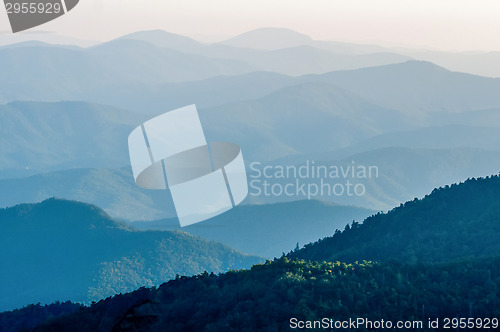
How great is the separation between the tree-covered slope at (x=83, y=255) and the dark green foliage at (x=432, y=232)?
184 ft

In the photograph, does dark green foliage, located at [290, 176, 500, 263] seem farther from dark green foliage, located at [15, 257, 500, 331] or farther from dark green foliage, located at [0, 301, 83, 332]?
dark green foliage, located at [0, 301, 83, 332]

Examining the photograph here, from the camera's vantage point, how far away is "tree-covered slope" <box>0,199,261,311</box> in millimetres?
144500

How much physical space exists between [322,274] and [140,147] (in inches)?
657

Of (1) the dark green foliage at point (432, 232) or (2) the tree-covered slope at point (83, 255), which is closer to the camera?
(1) the dark green foliage at point (432, 232)

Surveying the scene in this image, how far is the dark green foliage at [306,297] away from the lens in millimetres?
59250

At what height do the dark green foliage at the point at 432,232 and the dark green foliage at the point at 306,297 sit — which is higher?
the dark green foliage at the point at 306,297

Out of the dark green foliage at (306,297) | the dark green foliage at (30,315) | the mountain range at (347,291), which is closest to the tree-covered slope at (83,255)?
the dark green foliage at (30,315)

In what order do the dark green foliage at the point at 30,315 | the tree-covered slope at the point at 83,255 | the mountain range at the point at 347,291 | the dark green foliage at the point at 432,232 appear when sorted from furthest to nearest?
the tree-covered slope at the point at 83,255 < the dark green foliage at the point at 30,315 < the dark green foliage at the point at 432,232 < the mountain range at the point at 347,291

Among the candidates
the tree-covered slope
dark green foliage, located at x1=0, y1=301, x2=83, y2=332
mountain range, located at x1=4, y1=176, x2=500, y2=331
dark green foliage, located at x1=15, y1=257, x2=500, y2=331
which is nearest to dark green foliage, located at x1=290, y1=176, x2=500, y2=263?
mountain range, located at x1=4, y1=176, x2=500, y2=331

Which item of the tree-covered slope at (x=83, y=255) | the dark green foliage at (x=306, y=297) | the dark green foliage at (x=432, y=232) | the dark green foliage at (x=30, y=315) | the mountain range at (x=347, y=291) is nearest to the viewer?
the dark green foliage at (x=306, y=297)

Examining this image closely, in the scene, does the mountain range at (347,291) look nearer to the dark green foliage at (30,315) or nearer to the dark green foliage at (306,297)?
the dark green foliage at (306,297)

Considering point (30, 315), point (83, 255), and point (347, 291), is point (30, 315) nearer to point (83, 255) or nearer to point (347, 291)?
point (347, 291)

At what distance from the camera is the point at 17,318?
89.1 meters

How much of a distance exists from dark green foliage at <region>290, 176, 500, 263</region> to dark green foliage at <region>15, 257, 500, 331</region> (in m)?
9.03
